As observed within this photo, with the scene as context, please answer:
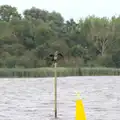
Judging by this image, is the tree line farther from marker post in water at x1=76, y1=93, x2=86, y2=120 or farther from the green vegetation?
marker post in water at x1=76, y1=93, x2=86, y2=120

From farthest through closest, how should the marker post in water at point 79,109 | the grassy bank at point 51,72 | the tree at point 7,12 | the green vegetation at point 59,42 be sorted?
the tree at point 7,12 < the green vegetation at point 59,42 < the grassy bank at point 51,72 < the marker post in water at point 79,109

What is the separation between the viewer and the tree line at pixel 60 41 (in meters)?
79.6

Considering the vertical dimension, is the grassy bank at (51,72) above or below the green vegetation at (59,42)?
below

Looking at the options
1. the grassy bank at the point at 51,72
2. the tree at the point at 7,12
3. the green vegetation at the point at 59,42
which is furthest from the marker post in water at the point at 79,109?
the tree at the point at 7,12

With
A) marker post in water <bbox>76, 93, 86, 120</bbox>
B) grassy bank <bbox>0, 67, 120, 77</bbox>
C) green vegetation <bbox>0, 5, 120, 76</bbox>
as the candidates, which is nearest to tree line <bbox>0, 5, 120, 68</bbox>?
green vegetation <bbox>0, 5, 120, 76</bbox>

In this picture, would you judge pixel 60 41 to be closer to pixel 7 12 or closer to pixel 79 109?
pixel 7 12

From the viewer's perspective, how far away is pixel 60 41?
83.9m

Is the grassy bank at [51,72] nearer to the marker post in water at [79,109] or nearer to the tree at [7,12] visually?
the tree at [7,12]

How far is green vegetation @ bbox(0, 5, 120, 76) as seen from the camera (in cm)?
7911

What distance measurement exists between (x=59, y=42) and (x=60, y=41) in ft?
2.05

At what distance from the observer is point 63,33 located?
297ft

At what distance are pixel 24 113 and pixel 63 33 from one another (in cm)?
7380

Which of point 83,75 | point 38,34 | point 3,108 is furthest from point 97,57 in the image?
point 3,108

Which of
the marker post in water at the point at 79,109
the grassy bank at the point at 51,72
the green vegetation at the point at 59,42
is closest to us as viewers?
the marker post in water at the point at 79,109
